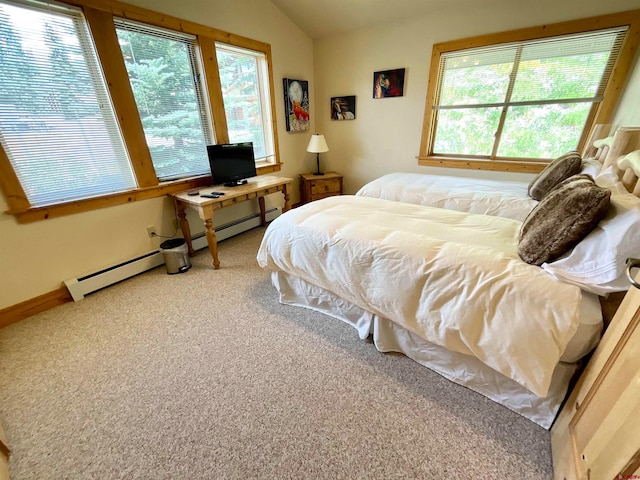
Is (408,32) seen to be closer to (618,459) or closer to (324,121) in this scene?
(324,121)

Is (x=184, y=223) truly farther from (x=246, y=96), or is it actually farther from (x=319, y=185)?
(x=319, y=185)

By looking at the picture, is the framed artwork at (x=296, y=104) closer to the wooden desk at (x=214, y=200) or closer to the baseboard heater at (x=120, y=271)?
the wooden desk at (x=214, y=200)

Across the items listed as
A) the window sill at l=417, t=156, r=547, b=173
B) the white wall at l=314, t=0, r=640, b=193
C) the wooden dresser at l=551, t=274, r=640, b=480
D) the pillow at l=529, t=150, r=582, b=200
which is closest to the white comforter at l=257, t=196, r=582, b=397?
the wooden dresser at l=551, t=274, r=640, b=480

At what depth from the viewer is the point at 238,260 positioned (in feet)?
8.87

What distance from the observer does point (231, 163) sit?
9.04ft

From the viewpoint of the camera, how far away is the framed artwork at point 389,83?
131 inches

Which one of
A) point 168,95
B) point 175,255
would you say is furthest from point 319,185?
point 175,255

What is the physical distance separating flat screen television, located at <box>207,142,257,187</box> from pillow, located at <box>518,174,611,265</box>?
2.55 metres

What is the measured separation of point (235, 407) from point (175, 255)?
Result: 1602 mm

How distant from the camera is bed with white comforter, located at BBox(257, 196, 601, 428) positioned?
1.01m

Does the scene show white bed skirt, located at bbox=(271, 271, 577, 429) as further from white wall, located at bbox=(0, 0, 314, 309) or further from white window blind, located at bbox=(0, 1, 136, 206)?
white window blind, located at bbox=(0, 1, 136, 206)

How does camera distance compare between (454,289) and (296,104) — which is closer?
(454,289)

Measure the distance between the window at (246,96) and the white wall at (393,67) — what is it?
1023 mm

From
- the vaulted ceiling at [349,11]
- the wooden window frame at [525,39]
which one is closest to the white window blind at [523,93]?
the wooden window frame at [525,39]
